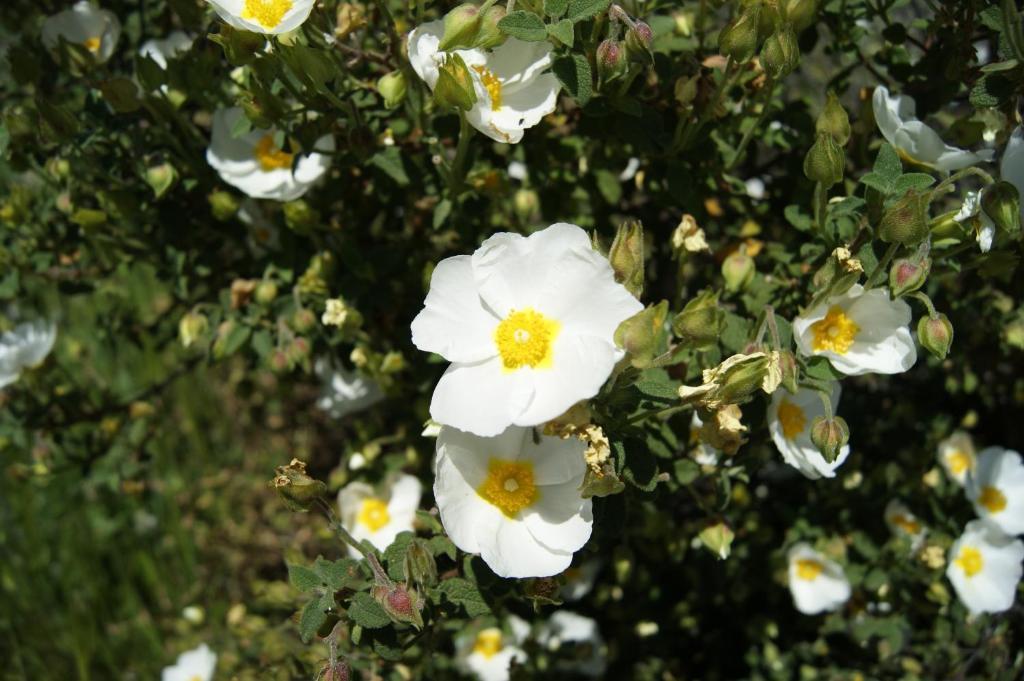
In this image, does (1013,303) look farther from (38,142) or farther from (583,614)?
(38,142)

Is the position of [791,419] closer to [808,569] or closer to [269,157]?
[808,569]

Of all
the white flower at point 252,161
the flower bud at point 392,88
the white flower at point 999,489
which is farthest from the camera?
the white flower at point 999,489

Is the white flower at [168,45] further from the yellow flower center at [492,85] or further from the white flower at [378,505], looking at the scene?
the white flower at [378,505]

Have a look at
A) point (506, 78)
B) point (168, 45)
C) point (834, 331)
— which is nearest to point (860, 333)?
point (834, 331)

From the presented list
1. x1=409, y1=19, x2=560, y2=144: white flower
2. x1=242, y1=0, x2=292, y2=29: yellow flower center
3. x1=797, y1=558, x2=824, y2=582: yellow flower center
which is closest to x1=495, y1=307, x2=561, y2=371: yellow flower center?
x1=409, y1=19, x2=560, y2=144: white flower

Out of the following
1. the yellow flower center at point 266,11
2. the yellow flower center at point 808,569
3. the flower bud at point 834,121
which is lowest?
the yellow flower center at point 808,569

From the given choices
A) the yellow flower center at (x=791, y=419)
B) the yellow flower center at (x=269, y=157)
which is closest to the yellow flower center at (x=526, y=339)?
the yellow flower center at (x=791, y=419)
